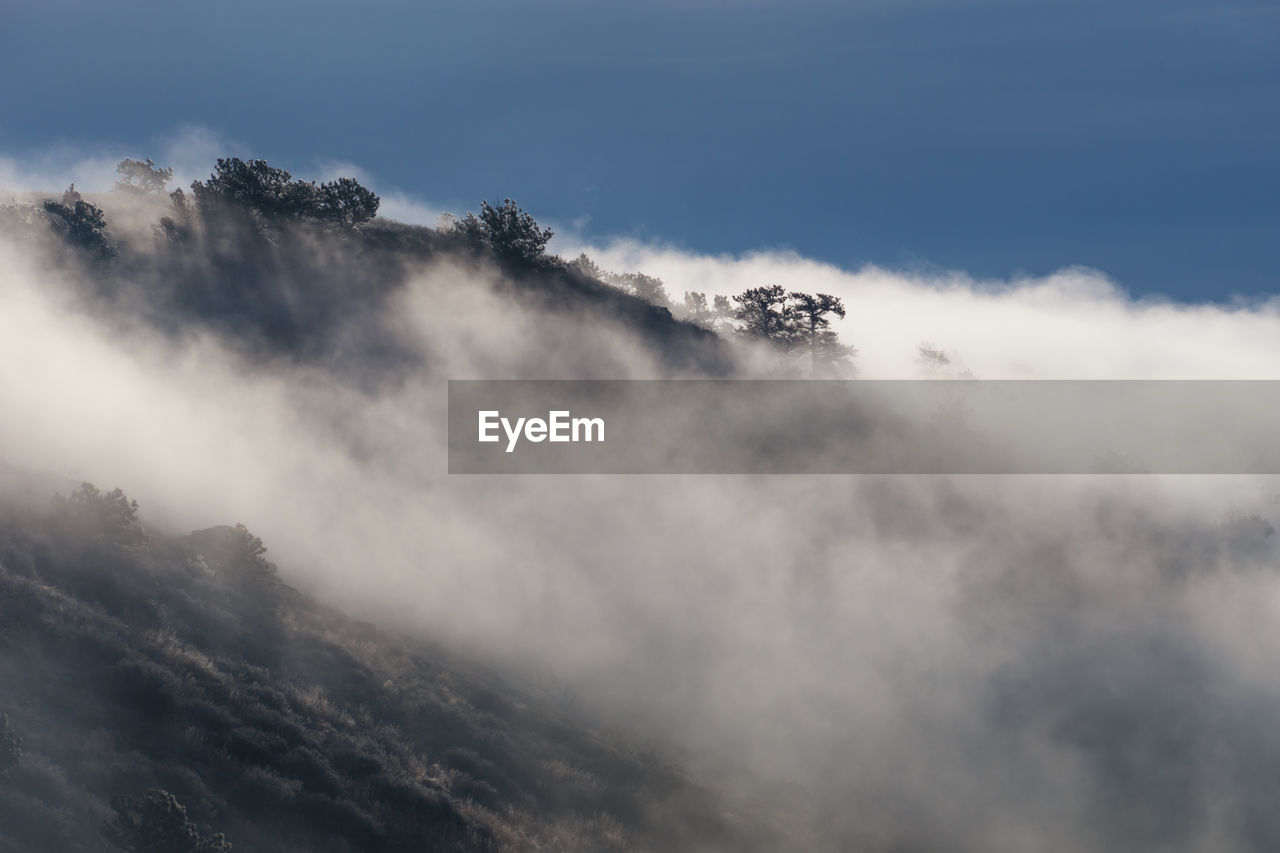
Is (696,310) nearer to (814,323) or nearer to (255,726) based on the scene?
(814,323)

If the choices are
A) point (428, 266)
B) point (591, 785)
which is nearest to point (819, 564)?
point (591, 785)

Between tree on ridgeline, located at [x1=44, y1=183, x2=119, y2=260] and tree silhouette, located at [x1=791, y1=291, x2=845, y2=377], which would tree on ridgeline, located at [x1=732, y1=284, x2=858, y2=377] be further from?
tree on ridgeline, located at [x1=44, y1=183, x2=119, y2=260]

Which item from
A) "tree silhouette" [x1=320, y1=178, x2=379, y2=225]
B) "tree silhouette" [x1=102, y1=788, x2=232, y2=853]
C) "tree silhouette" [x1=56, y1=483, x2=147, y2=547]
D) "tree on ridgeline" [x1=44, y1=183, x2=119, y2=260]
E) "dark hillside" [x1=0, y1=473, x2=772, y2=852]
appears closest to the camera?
"tree silhouette" [x1=102, y1=788, x2=232, y2=853]

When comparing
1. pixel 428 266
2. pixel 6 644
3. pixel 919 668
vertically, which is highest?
pixel 428 266

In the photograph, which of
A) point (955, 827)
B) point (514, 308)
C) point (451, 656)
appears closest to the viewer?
point (451, 656)

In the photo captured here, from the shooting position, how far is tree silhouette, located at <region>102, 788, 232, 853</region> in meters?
14.1

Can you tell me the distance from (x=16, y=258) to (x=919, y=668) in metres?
76.4

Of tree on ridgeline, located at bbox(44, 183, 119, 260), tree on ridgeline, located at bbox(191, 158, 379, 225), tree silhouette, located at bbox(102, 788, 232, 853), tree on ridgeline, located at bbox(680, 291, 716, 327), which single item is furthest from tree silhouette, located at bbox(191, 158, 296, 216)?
tree silhouette, located at bbox(102, 788, 232, 853)

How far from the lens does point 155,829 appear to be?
14141mm

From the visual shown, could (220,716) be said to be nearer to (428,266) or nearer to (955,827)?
(955,827)

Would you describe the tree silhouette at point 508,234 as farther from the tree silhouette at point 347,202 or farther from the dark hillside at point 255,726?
the dark hillside at point 255,726

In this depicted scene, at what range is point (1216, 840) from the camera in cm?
4719

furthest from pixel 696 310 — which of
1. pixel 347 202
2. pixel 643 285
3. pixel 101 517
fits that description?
pixel 101 517

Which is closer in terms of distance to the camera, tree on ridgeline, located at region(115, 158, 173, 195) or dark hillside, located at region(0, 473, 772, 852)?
dark hillside, located at region(0, 473, 772, 852)
